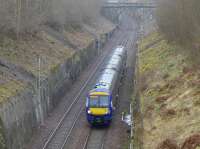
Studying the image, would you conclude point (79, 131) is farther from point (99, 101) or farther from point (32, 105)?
point (32, 105)

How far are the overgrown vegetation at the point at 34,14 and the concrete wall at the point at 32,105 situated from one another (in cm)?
708

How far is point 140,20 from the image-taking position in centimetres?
15800

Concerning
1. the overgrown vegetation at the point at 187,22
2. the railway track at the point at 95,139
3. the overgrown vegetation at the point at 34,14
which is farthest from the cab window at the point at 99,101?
the overgrown vegetation at the point at 34,14

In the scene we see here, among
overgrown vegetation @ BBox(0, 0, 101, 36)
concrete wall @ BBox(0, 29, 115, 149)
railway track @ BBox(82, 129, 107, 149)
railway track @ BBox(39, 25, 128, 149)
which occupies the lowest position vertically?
railway track @ BBox(39, 25, 128, 149)

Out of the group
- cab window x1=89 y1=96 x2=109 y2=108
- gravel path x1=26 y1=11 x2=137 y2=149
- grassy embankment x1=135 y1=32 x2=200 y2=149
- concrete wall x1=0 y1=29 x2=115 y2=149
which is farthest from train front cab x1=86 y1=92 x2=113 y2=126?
concrete wall x1=0 y1=29 x2=115 y2=149

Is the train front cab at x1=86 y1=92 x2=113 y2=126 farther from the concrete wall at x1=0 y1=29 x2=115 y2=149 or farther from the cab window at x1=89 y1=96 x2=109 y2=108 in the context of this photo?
the concrete wall at x1=0 y1=29 x2=115 y2=149

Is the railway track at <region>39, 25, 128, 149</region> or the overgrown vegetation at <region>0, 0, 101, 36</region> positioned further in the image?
the overgrown vegetation at <region>0, 0, 101, 36</region>

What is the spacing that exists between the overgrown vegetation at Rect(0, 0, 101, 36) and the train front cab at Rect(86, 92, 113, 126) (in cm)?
1627

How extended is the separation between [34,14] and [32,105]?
2175 cm

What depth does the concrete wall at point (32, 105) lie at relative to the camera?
28.4 meters

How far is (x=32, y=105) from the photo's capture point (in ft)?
112

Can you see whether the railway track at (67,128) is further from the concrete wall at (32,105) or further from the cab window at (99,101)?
the cab window at (99,101)

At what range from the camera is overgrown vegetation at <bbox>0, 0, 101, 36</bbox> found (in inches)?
1799

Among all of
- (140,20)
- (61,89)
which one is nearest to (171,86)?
(61,89)
